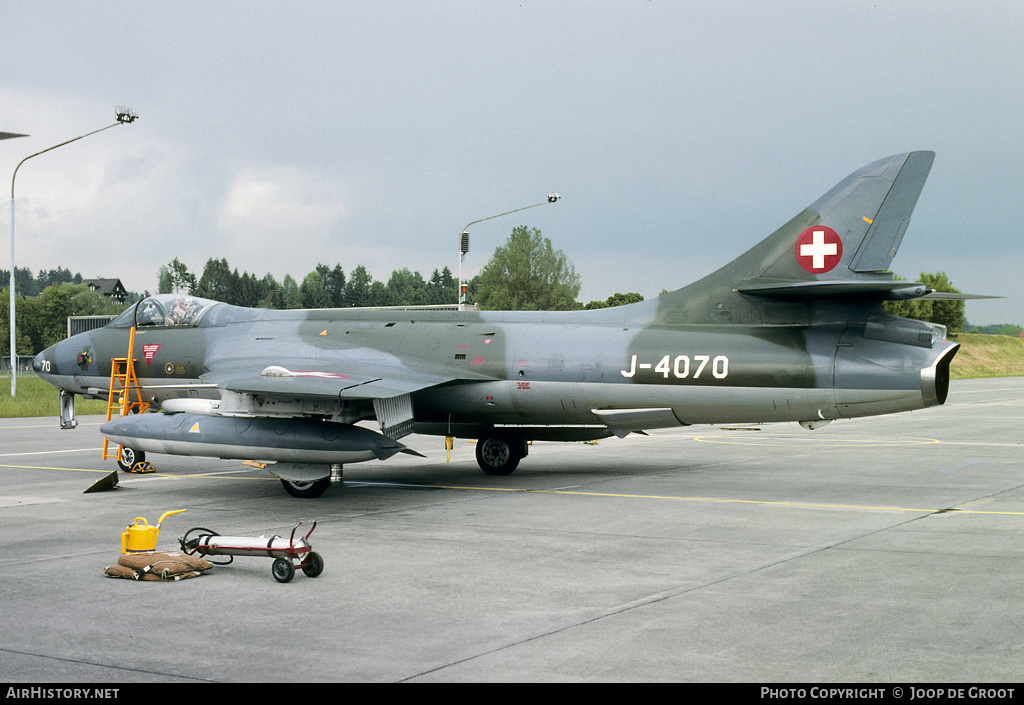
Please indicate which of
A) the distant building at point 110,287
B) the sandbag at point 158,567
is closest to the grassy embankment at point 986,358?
the sandbag at point 158,567

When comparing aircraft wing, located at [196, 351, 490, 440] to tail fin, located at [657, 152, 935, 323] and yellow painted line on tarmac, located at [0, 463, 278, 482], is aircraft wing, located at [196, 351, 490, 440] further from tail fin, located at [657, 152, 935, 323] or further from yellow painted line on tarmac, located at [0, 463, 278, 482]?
tail fin, located at [657, 152, 935, 323]

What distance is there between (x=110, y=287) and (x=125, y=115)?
16430cm

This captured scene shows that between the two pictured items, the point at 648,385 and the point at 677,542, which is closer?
the point at 677,542

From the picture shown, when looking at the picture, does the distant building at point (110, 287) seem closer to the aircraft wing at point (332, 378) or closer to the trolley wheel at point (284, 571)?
the aircraft wing at point (332, 378)

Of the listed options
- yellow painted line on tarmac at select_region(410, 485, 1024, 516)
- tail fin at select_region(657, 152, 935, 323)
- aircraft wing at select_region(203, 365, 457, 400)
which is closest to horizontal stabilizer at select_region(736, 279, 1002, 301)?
tail fin at select_region(657, 152, 935, 323)

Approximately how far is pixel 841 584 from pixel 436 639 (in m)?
3.73

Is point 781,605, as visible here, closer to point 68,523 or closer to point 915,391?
point 915,391

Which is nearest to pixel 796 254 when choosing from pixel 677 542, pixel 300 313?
pixel 677 542

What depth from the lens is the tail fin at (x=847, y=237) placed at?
13.3m

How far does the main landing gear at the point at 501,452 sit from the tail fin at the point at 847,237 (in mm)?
5001

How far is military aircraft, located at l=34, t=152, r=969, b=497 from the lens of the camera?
525 inches

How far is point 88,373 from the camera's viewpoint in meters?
18.3

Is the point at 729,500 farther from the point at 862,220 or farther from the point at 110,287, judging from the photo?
the point at 110,287

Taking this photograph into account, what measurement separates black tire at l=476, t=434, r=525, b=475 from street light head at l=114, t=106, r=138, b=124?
22551 mm
